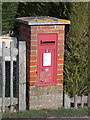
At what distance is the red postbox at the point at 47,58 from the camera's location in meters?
5.88

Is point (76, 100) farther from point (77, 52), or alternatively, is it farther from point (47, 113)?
point (77, 52)

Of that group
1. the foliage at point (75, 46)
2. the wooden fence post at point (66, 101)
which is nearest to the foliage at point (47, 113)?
the wooden fence post at point (66, 101)

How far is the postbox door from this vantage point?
595 cm

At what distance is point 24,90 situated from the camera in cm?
602

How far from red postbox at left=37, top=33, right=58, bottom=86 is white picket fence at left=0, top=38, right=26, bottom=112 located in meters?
0.33

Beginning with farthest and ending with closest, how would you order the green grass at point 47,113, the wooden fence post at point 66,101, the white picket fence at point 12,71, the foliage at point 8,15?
the foliage at point 8,15 → the wooden fence post at point 66,101 → the green grass at point 47,113 → the white picket fence at point 12,71

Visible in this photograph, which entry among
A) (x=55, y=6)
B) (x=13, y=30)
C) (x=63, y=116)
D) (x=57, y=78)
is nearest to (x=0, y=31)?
(x=13, y=30)

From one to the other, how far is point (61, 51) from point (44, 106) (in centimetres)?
122

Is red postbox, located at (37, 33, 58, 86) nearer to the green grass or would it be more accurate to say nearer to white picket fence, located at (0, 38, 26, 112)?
white picket fence, located at (0, 38, 26, 112)

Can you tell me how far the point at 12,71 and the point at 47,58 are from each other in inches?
29.7

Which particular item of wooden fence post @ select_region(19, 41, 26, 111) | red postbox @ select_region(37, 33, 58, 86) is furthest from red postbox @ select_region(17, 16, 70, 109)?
wooden fence post @ select_region(19, 41, 26, 111)

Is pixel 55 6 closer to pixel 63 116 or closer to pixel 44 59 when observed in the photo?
pixel 44 59

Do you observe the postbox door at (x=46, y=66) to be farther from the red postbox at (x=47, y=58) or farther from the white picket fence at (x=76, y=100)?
the white picket fence at (x=76, y=100)

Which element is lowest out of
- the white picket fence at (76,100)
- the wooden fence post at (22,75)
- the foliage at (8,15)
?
the white picket fence at (76,100)
